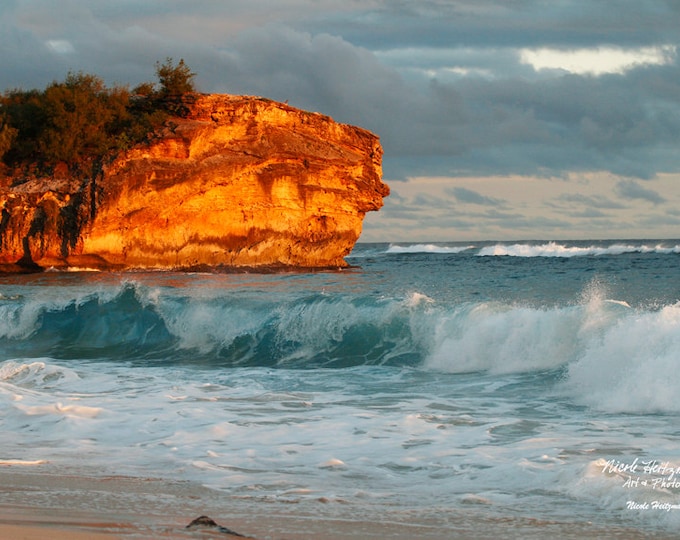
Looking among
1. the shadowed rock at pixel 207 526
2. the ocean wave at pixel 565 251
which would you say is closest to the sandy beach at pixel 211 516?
the shadowed rock at pixel 207 526

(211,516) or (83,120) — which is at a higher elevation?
(83,120)

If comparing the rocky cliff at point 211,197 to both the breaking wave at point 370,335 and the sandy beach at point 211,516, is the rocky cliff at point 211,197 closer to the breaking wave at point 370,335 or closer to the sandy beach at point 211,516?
the breaking wave at point 370,335

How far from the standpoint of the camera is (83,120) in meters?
38.6

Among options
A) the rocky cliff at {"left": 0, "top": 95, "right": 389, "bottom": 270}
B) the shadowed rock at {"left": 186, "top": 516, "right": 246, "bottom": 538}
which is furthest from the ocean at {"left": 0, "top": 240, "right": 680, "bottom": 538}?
the rocky cliff at {"left": 0, "top": 95, "right": 389, "bottom": 270}

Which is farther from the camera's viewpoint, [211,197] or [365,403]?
[211,197]

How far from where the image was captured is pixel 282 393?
38.0 ft

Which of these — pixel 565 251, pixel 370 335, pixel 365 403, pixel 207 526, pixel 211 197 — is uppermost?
pixel 211 197

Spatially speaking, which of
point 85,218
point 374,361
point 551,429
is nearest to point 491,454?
point 551,429

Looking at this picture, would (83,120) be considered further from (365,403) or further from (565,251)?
(565,251)

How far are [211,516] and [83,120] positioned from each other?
35617mm

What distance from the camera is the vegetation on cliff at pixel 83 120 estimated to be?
3859 cm

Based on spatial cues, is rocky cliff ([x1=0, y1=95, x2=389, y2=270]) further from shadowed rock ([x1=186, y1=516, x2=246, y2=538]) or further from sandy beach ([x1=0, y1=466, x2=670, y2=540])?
shadowed rock ([x1=186, y1=516, x2=246, y2=538])

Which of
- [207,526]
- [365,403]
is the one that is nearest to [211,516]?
[207,526]

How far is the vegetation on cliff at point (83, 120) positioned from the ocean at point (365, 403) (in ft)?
59.9
